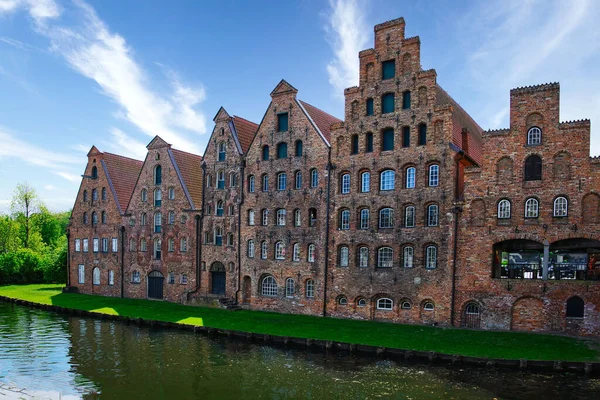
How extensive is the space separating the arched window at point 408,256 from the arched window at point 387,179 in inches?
164

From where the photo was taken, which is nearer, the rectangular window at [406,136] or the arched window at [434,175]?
the arched window at [434,175]

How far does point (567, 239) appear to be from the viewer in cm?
2536

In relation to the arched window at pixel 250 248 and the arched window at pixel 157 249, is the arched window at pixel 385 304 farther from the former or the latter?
the arched window at pixel 157 249

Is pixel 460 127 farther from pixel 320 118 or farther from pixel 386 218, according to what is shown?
pixel 320 118

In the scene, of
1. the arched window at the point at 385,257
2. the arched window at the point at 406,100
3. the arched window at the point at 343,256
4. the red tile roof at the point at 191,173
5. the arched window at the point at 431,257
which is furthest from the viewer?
the red tile roof at the point at 191,173

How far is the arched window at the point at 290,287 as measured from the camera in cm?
3409

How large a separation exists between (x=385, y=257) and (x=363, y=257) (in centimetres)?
160

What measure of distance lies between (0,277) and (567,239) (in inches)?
2532

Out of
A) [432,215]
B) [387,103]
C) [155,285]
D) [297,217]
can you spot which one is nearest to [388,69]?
[387,103]

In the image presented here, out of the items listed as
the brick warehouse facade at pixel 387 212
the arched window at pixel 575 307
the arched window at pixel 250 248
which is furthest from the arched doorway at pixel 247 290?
the arched window at pixel 575 307

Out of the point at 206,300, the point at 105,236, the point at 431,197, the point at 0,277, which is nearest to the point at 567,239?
the point at 431,197

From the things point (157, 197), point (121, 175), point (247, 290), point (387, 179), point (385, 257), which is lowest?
point (247, 290)

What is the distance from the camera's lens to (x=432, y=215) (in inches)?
1142

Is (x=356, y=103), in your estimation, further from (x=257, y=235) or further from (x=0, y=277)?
(x=0, y=277)
